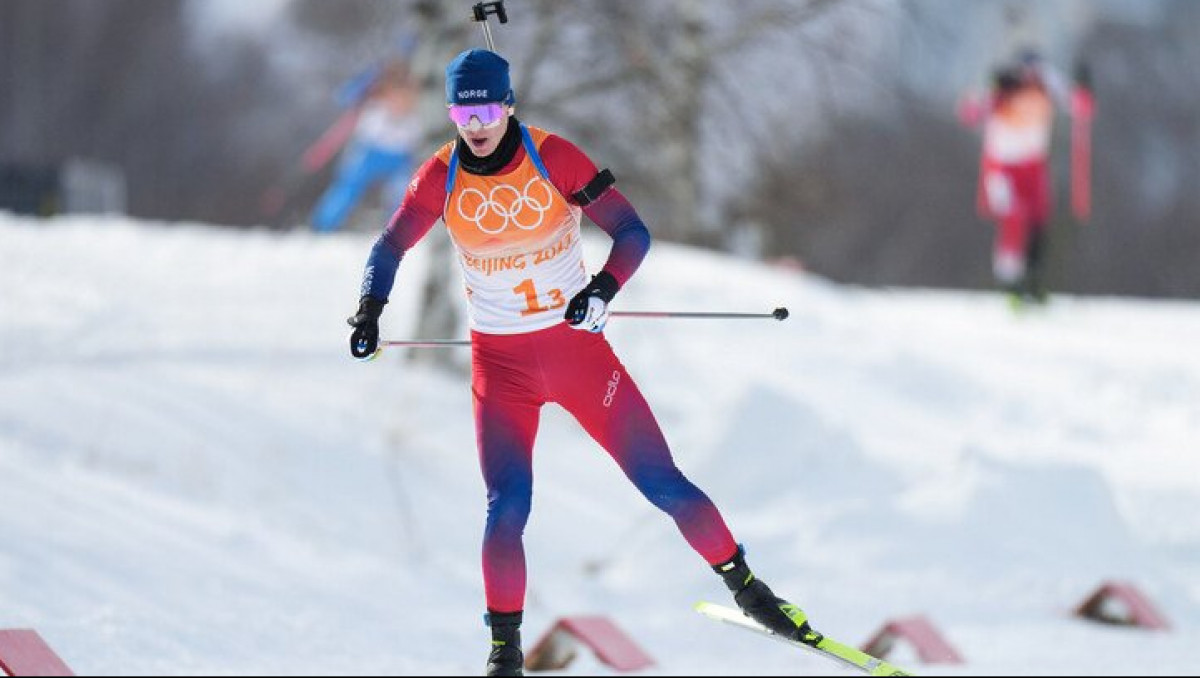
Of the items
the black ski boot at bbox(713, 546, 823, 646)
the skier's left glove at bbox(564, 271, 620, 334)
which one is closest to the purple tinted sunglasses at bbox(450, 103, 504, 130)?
the skier's left glove at bbox(564, 271, 620, 334)

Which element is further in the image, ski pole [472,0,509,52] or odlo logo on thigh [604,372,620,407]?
odlo logo on thigh [604,372,620,407]

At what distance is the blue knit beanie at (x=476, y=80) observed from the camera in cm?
491

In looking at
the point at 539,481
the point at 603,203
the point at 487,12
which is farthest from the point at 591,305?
the point at 539,481

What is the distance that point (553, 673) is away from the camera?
682cm

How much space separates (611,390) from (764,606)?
34.9 inches

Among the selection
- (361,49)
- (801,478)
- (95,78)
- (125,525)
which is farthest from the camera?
(95,78)

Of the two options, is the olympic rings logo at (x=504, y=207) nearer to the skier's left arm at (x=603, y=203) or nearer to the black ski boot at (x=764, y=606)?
the skier's left arm at (x=603, y=203)

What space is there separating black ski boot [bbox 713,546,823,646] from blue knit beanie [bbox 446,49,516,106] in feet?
5.65

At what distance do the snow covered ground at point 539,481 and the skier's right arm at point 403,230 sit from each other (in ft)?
6.31

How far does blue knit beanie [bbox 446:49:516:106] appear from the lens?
491 cm

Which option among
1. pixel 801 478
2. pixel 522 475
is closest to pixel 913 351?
pixel 801 478

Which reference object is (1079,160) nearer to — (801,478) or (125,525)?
(801,478)

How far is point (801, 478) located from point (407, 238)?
5.77 meters

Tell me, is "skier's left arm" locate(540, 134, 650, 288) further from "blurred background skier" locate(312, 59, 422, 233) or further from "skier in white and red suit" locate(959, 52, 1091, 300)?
"skier in white and red suit" locate(959, 52, 1091, 300)
